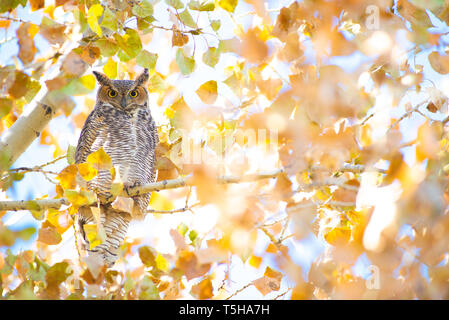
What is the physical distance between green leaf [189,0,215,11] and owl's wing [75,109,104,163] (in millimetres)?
1359

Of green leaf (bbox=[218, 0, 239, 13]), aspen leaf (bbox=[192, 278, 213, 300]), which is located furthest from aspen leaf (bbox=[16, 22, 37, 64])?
aspen leaf (bbox=[192, 278, 213, 300])

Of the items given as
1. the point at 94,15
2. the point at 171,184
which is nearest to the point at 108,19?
the point at 94,15

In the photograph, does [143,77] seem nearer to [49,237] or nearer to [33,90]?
[33,90]

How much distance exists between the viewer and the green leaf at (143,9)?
7.80ft

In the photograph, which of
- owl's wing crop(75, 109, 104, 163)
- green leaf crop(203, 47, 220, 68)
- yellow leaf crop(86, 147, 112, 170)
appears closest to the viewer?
yellow leaf crop(86, 147, 112, 170)

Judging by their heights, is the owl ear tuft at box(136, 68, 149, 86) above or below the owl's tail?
above

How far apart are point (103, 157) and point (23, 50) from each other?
55cm

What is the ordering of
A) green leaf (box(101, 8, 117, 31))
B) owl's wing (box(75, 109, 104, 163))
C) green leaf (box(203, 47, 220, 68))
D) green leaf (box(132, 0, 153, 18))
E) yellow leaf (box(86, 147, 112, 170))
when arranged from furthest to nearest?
owl's wing (box(75, 109, 104, 163)) → green leaf (box(203, 47, 220, 68)) → green leaf (box(132, 0, 153, 18)) → green leaf (box(101, 8, 117, 31)) → yellow leaf (box(86, 147, 112, 170))

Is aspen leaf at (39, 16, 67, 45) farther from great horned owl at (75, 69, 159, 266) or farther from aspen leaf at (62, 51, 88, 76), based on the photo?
great horned owl at (75, 69, 159, 266)

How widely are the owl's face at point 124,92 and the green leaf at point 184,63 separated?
1124 mm

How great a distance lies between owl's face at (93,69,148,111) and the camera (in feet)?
11.6

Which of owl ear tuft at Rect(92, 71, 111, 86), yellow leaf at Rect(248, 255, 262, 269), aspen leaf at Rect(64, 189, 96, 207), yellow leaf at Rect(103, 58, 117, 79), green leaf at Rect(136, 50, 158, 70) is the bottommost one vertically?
yellow leaf at Rect(248, 255, 262, 269)

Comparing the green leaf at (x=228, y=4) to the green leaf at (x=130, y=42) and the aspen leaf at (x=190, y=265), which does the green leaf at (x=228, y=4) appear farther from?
the aspen leaf at (x=190, y=265)

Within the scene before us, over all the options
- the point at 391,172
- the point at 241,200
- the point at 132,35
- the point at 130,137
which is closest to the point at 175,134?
the point at 132,35
